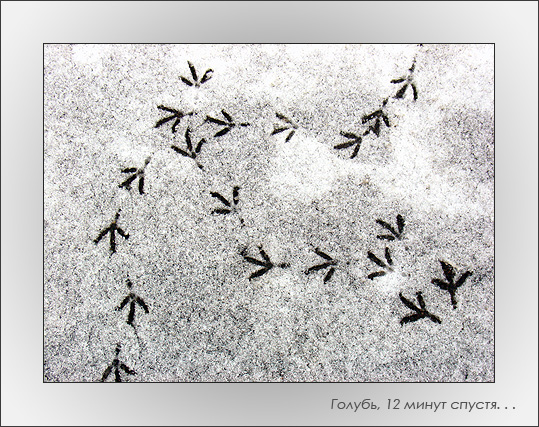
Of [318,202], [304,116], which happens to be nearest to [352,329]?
[318,202]

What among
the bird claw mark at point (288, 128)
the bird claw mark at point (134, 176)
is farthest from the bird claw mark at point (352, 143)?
the bird claw mark at point (134, 176)

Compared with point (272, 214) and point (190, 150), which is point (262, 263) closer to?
point (272, 214)

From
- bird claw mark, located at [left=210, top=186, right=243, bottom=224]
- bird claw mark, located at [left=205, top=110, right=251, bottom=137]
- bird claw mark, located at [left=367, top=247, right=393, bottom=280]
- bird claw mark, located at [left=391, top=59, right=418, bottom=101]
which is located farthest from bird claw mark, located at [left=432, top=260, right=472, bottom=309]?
bird claw mark, located at [left=205, top=110, right=251, bottom=137]

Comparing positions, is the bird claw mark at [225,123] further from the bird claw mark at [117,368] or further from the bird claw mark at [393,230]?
the bird claw mark at [117,368]

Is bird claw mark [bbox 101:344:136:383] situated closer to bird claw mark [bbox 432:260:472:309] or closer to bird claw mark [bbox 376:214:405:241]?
bird claw mark [bbox 376:214:405:241]

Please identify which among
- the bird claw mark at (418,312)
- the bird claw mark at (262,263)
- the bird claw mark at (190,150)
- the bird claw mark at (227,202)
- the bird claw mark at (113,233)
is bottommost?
the bird claw mark at (418,312)

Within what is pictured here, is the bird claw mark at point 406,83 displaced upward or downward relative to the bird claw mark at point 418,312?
upward
